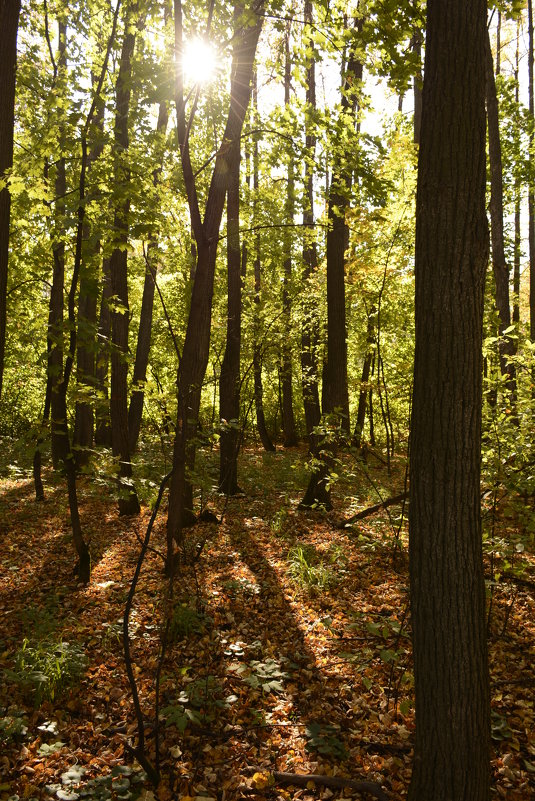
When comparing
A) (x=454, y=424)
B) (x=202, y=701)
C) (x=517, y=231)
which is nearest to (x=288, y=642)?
(x=202, y=701)

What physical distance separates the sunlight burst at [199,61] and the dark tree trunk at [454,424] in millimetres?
3233

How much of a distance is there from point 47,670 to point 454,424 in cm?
375

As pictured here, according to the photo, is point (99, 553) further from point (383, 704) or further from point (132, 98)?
point (132, 98)

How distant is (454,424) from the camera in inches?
92.0

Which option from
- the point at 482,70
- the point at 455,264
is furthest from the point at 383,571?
the point at 482,70

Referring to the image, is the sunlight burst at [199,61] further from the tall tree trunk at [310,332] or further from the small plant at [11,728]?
the tall tree trunk at [310,332]

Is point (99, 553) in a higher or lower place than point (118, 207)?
lower

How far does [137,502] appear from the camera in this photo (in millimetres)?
8922

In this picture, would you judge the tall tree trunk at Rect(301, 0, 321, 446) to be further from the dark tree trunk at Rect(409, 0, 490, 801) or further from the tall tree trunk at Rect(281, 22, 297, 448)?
the dark tree trunk at Rect(409, 0, 490, 801)

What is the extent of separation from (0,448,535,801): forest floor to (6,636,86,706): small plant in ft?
0.05

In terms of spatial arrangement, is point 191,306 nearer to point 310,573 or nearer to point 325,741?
point 310,573

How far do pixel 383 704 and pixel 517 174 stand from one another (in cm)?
1627

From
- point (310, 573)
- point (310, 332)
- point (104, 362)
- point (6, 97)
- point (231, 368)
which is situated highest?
point (6, 97)

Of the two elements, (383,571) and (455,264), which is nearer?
(455,264)
